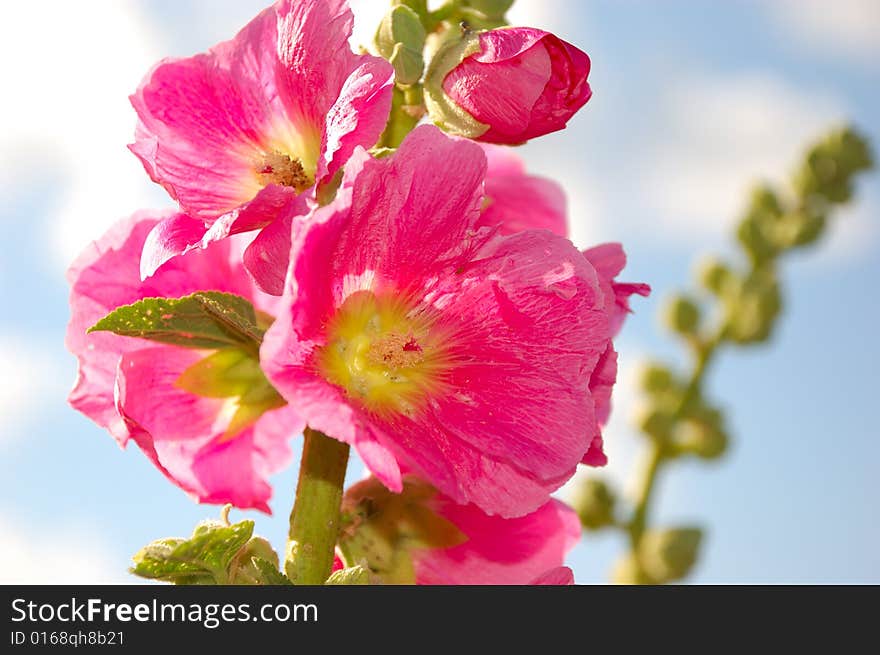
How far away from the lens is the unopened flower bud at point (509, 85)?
1066mm

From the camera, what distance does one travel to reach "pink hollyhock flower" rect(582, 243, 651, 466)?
113 cm

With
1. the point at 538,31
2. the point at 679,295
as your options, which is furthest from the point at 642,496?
the point at 538,31

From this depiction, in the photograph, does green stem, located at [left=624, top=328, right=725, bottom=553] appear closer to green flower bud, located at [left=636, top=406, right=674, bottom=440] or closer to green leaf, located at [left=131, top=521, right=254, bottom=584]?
green flower bud, located at [left=636, top=406, right=674, bottom=440]

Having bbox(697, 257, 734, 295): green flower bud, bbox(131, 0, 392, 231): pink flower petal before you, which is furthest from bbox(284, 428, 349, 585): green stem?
bbox(697, 257, 734, 295): green flower bud

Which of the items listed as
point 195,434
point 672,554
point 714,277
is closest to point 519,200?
point 195,434

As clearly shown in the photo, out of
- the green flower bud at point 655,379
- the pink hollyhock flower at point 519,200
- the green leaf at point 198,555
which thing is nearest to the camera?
the green leaf at point 198,555

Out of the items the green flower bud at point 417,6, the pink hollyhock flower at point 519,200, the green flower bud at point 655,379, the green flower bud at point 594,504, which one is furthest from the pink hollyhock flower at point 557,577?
the green flower bud at point 655,379

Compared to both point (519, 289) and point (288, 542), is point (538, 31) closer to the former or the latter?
point (519, 289)

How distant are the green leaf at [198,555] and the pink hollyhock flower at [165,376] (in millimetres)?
190

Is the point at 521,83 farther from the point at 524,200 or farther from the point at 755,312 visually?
the point at 755,312

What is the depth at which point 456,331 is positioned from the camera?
1078mm

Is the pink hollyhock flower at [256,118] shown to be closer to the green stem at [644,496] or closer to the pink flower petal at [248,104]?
the pink flower petal at [248,104]
